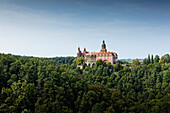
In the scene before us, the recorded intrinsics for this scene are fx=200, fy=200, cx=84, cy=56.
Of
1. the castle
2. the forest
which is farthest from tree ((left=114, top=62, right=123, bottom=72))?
the castle

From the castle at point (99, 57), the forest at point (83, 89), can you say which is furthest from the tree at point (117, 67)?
the castle at point (99, 57)

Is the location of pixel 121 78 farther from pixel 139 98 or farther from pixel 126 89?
pixel 139 98

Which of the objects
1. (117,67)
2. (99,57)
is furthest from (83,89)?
(99,57)

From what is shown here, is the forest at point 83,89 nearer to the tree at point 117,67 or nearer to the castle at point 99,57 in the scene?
the tree at point 117,67

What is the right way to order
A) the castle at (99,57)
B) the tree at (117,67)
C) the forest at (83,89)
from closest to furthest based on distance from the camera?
the forest at (83,89), the tree at (117,67), the castle at (99,57)

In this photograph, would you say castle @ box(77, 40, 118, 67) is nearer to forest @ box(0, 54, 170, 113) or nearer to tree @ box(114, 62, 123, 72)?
forest @ box(0, 54, 170, 113)

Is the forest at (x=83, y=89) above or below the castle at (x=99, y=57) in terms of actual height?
below

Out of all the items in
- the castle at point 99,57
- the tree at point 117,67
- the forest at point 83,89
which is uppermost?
the castle at point 99,57

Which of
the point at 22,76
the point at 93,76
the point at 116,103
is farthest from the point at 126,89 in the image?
the point at 22,76

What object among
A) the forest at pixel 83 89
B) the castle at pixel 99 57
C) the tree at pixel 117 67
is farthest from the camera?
the castle at pixel 99 57
